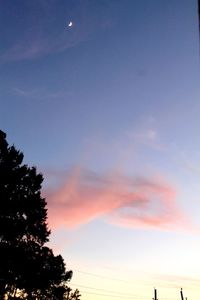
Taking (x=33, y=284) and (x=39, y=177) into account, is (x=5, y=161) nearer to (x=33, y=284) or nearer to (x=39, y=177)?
(x=39, y=177)

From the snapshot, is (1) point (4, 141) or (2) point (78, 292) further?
(2) point (78, 292)

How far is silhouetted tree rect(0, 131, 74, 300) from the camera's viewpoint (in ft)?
106

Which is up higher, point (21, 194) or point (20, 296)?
point (21, 194)

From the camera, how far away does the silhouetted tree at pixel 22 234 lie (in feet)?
106

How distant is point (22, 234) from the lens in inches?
1331

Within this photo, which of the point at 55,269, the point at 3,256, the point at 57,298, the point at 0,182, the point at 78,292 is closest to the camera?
the point at 3,256

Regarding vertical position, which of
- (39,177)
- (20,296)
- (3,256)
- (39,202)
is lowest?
(20,296)

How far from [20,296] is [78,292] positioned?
2676 cm

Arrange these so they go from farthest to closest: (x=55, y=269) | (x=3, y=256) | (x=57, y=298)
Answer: (x=57, y=298), (x=55, y=269), (x=3, y=256)

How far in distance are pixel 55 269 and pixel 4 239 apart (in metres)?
6.82

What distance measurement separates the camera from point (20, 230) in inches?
1293

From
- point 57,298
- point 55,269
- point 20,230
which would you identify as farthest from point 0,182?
point 57,298

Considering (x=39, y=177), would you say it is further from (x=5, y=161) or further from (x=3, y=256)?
(x=3, y=256)

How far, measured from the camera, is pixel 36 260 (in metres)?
33.7
